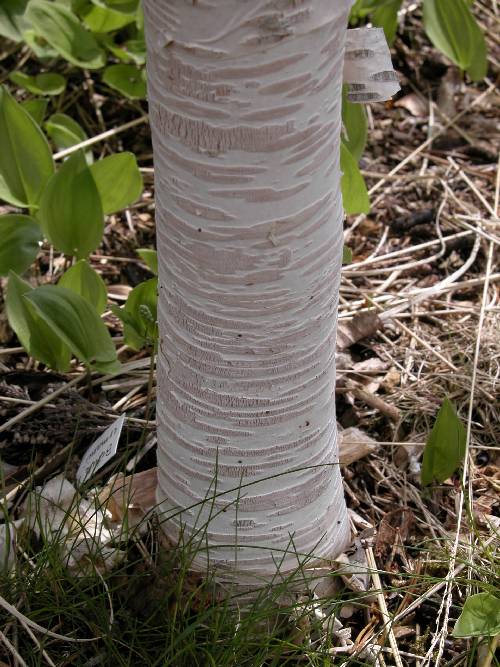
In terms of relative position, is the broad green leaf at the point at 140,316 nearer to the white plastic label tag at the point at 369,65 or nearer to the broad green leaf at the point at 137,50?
the white plastic label tag at the point at 369,65

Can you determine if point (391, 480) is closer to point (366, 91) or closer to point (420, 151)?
point (366, 91)

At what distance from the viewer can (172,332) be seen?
0.92 metres

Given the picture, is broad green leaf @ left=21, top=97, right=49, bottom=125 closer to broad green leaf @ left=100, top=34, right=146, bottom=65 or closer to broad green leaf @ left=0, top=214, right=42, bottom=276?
broad green leaf @ left=100, top=34, right=146, bottom=65

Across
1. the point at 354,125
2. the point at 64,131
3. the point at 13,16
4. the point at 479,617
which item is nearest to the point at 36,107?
the point at 64,131

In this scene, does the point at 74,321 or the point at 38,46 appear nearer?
the point at 74,321

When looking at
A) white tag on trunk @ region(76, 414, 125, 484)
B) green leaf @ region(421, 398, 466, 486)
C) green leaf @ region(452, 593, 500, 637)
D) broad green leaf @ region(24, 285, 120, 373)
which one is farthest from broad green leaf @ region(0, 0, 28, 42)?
green leaf @ region(452, 593, 500, 637)

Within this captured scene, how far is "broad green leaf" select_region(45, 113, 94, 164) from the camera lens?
1.62m

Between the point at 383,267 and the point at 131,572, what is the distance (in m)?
0.80

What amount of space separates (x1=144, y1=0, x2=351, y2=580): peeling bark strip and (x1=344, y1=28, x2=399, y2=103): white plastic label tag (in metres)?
0.11

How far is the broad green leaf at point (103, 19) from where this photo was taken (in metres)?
1.72

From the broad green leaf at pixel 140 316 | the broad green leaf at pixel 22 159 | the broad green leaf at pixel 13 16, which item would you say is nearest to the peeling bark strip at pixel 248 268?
the broad green leaf at pixel 140 316

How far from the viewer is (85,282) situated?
1.31 metres

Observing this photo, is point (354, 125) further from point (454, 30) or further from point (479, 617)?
point (479, 617)

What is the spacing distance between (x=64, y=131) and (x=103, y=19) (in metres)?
0.27
